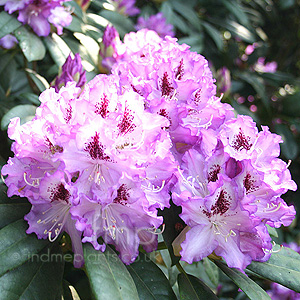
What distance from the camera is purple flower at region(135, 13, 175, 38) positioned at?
2.03m

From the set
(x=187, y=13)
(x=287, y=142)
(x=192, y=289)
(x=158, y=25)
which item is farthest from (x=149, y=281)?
(x=287, y=142)

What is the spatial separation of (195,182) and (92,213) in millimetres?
212

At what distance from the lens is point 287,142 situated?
8.15 feet

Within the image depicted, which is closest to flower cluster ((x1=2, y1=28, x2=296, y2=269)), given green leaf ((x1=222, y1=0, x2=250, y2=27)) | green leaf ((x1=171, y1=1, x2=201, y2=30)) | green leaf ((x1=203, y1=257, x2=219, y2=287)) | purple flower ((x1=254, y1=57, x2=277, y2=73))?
green leaf ((x1=203, y1=257, x2=219, y2=287))

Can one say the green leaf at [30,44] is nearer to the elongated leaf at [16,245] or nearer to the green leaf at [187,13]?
the elongated leaf at [16,245]

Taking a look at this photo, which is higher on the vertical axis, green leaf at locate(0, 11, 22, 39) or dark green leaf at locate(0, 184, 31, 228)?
green leaf at locate(0, 11, 22, 39)

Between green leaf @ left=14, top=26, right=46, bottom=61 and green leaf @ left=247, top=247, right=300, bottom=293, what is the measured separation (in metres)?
0.87

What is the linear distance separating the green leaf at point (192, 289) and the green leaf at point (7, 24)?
→ 0.88 m

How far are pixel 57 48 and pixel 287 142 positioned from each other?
1591 millimetres

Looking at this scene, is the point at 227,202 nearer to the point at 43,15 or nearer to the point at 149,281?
the point at 149,281

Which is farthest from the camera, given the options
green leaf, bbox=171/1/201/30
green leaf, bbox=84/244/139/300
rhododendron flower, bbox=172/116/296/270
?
green leaf, bbox=171/1/201/30

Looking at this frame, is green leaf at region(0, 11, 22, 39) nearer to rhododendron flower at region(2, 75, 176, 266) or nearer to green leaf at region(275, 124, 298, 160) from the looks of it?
rhododendron flower at region(2, 75, 176, 266)

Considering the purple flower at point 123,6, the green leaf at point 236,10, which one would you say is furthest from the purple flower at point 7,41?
the green leaf at point 236,10

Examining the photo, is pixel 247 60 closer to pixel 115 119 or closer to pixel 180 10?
pixel 180 10
